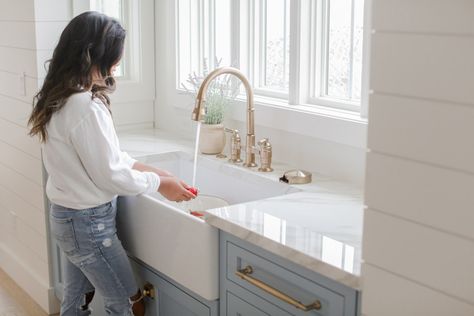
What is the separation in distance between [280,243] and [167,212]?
577mm

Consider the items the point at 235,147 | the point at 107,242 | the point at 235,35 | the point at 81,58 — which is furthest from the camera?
the point at 235,35

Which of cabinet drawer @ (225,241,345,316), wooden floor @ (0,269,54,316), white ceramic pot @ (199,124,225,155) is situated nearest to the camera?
cabinet drawer @ (225,241,345,316)

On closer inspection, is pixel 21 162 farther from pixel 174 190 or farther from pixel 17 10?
pixel 174 190

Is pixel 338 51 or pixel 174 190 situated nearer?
pixel 174 190

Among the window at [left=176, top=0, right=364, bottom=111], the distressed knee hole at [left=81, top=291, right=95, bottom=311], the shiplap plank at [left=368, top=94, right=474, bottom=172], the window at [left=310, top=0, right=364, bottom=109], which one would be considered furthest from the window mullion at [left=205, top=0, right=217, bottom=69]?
the shiplap plank at [left=368, top=94, right=474, bottom=172]

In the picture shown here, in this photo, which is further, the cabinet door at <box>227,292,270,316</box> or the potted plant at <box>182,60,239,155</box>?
the potted plant at <box>182,60,239,155</box>

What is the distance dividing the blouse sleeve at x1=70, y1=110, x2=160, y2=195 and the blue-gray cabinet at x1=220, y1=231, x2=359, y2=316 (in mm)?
389

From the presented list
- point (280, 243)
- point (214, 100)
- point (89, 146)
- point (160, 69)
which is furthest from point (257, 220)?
point (160, 69)

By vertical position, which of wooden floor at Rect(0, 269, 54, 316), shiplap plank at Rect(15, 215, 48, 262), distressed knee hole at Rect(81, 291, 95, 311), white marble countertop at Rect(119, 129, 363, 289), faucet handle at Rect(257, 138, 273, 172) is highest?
faucet handle at Rect(257, 138, 273, 172)

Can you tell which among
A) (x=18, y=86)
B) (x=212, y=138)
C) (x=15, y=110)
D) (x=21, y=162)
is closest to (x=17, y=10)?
(x=18, y=86)

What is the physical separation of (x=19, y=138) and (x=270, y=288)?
178cm

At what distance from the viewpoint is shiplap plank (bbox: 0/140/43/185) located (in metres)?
3.19

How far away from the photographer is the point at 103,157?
227cm

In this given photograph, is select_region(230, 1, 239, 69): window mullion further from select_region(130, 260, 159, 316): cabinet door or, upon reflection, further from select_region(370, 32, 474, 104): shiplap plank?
select_region(370, 32, 474, 104): shiplap plank
